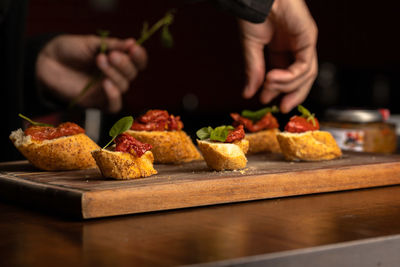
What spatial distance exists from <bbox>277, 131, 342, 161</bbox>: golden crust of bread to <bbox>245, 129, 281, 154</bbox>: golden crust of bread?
23 centimetres

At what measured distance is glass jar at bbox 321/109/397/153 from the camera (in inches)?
101

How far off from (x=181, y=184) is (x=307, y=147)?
2.14 feet

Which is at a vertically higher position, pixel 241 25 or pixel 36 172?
pixel 241 25

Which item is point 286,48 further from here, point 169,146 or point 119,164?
point 119,164

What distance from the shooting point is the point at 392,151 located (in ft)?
8.63

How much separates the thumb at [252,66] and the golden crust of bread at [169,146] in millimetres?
526

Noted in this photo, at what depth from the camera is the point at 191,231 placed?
3.91ft

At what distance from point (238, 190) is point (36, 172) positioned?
0.62 m

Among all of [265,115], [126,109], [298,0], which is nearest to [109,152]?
[265,115]

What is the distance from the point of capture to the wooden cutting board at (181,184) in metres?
1.37

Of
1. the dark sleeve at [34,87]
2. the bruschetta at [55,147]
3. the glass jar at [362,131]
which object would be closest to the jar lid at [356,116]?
the glass jar at [362,131]

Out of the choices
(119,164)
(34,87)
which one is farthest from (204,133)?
(34,87)

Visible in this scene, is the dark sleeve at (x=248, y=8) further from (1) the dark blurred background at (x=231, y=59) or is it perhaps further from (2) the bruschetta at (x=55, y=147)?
(1) the dark blurred background at (x=231, y=59)

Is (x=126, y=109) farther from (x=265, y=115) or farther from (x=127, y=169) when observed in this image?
(x=127, y=169)
